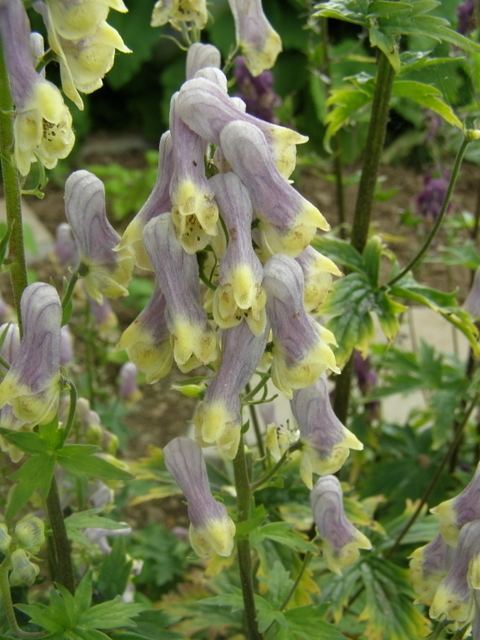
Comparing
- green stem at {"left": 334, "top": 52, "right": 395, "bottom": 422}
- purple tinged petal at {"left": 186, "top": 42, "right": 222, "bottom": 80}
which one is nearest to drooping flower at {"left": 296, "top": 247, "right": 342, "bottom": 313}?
purple tinged petal at {"left": 186, "top": 42, "right": 222, "bottom": 80}

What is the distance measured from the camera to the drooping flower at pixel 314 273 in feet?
4.49

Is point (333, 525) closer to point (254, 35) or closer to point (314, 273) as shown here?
point (314, 273)

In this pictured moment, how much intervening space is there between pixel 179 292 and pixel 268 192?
6.6 inches

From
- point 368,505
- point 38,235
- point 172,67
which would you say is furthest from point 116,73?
point 368,505

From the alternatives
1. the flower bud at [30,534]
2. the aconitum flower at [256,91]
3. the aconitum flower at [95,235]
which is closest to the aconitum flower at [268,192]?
the aconitum flower at [95,235]

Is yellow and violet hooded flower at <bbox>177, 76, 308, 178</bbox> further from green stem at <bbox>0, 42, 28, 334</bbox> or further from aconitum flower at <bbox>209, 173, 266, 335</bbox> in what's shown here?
green stem at <bbox>0, 42, 28, 334</bbox>

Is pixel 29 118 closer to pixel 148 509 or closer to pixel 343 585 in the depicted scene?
pixel 343 585

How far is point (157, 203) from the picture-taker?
1315mm

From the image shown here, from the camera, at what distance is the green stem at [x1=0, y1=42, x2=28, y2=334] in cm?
128

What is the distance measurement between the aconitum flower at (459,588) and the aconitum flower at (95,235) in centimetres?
58

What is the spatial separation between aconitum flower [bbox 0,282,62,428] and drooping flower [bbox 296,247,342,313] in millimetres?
322

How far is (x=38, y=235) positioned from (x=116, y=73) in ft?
4.51

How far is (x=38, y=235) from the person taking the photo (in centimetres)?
505

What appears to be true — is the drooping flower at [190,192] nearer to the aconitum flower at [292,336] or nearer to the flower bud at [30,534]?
the aconitum flower at [292,336]
